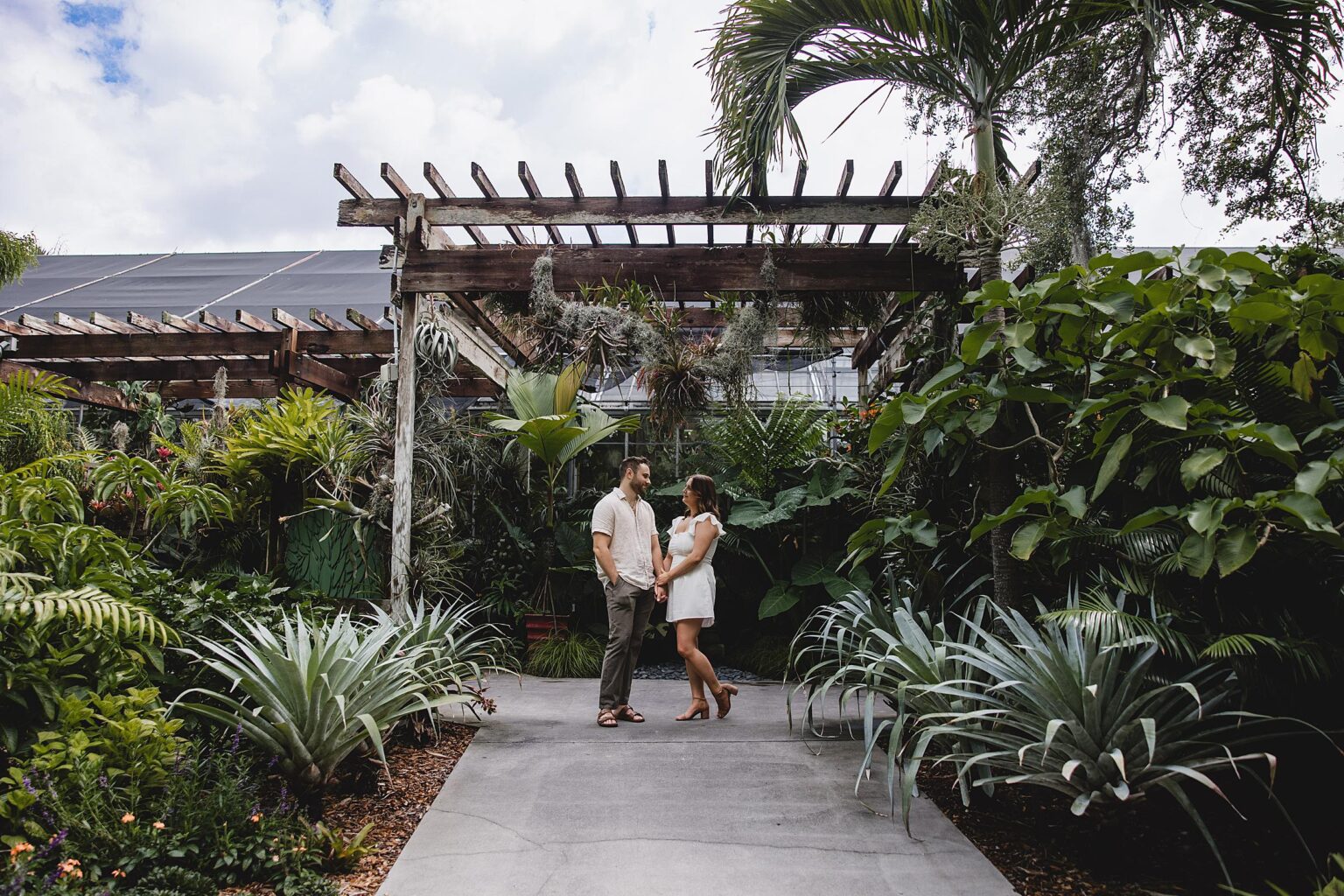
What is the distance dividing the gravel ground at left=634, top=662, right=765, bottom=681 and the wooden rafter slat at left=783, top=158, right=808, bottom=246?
134 inches

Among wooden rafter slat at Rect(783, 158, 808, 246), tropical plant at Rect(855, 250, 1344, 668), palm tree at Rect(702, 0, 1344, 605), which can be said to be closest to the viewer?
tropical plant at Rect(855, 250, 1344, 668)

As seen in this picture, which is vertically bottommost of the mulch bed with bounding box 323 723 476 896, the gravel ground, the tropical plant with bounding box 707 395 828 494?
the gravel ground

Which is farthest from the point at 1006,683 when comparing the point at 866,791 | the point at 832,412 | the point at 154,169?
the point at 154,169

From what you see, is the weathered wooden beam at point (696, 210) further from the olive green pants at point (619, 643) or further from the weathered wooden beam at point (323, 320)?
the weathered wooden beam at point (323, 320)

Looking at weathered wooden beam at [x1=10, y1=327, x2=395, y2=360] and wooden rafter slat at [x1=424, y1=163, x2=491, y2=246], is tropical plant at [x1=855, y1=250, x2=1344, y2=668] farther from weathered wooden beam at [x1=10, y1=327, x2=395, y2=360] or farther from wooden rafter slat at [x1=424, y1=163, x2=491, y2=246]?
weathered wooden beam at [x1=10, y1=327, x2=395, y2=360]

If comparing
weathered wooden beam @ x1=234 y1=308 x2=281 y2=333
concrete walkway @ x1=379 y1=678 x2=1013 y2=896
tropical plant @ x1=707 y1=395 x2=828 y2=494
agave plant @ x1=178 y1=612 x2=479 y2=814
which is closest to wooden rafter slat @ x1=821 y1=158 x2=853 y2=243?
tropical plant @ x1=707 y1=395 x2=828 y2=494

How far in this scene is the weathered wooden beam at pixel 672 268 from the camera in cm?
604

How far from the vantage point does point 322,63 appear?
28.8ft

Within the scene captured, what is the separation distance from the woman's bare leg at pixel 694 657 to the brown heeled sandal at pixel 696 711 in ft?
0.10

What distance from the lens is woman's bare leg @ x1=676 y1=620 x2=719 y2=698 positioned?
15.9 feet

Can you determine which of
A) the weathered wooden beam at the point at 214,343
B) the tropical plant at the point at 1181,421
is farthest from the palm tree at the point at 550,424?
the tropical plant at the point at 1181,421

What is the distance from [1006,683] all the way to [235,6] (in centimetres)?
724

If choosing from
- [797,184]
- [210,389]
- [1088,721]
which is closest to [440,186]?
[797,184]

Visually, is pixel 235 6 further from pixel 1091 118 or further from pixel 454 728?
pixel 1091 118
